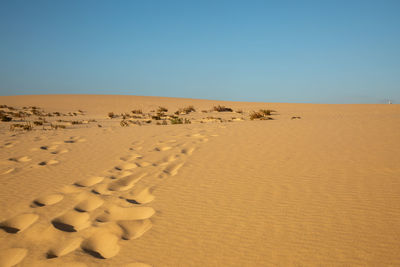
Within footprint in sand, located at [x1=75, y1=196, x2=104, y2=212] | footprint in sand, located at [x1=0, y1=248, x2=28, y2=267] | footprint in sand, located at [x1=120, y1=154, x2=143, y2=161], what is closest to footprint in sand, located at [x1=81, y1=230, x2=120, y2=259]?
footprint in sand, located at [x1=0, y1=248, x2=28, y2=267]

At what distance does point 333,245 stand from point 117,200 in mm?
2206

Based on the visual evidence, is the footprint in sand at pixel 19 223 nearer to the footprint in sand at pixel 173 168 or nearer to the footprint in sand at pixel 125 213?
the footprint in sand at pixel 125 213

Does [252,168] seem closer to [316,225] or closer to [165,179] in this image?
[165,179]

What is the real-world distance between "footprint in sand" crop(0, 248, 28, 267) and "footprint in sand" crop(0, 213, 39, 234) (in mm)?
341

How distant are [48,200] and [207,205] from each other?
188cm

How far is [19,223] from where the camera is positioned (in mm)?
2463

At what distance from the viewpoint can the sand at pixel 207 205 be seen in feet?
6.28

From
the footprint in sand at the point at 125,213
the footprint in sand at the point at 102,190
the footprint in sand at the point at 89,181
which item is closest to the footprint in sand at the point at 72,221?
the footprint in sand at the point at 125,213

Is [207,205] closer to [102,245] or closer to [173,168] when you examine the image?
[102,245]

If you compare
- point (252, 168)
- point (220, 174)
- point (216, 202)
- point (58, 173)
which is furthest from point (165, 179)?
point (58, 173)

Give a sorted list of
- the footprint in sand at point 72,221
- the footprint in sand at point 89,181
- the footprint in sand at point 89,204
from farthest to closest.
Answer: the footprint in sand at point 89,181 → the footprint in sand at point 89,204 → the footprint in sand at point 72,221

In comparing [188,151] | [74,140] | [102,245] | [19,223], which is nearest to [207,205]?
[102,245]

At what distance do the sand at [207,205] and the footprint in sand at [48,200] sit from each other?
2 cm

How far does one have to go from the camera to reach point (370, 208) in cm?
241
